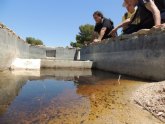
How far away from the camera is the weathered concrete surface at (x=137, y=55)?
137 inches

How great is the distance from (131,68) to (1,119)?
3207 millimetres

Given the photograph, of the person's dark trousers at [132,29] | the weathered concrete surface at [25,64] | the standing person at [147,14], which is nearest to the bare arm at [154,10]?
the standing person at [147,14]

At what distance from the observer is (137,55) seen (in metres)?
4.18

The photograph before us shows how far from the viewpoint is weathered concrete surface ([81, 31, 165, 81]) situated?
3.48 meters

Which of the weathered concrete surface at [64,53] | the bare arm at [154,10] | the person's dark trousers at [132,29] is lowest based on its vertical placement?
the weathered concrete surface at [64,53]

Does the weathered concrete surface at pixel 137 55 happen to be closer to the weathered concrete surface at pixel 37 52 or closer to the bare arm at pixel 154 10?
the bare arm at pixel 154 10

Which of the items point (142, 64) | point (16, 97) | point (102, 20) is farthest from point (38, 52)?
point (16, 97)

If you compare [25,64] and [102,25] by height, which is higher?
[102,25]

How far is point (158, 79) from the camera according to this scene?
134 inches

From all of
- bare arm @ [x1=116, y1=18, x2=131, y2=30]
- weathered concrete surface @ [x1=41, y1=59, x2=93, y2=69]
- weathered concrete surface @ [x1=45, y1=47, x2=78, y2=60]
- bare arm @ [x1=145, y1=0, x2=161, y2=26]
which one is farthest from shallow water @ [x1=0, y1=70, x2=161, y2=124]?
weathered concrete surface @ [x1=45, y1=47, x2=78, y2=60]

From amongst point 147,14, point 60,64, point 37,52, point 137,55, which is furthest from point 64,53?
point 137,55

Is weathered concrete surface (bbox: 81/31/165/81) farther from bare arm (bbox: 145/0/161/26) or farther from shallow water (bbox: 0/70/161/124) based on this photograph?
shallow water (bbox: 0/70/161/124)

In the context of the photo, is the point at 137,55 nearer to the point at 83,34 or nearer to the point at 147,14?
the point at 147,14

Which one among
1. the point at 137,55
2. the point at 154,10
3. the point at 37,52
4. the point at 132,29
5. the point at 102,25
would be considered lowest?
the point at 137,55
